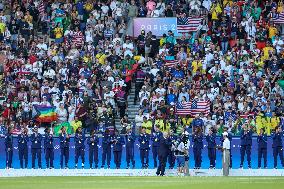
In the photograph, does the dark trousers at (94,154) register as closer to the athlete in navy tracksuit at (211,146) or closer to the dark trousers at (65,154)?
the dark trousers at (65,154)

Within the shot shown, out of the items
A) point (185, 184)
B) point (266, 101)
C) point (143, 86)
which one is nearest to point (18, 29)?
point (143, 86)

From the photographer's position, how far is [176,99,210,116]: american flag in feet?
161

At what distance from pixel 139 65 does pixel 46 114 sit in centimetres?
515

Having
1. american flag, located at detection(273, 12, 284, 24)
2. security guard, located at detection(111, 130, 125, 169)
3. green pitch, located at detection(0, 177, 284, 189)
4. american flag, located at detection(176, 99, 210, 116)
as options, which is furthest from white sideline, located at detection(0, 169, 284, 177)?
american flag, located at detection(273, 12, 284, 24)

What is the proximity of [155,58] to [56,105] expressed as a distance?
5.51 meters

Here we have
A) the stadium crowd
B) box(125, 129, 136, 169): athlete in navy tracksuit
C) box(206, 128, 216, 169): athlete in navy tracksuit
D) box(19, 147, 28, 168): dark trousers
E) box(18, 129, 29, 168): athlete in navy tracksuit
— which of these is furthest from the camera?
the stadium crowd

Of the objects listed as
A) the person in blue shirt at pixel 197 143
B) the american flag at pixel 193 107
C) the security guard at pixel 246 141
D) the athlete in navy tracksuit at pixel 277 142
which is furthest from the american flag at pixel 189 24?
the athlete in navy tracksuit at pixel 277 142

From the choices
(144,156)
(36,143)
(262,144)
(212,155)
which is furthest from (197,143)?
(36,143)

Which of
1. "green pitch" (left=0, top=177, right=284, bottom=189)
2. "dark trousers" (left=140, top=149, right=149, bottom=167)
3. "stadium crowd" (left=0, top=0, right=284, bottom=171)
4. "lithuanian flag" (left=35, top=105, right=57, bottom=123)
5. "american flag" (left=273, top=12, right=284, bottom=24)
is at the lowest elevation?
"dark trousers" (left=140, top=149, right=149, bottom=167)

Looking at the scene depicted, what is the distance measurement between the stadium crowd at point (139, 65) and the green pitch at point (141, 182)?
5994 mm

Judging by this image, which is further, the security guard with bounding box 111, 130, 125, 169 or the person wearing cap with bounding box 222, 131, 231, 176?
the security guard with bounding box 111, 130, 125, 169

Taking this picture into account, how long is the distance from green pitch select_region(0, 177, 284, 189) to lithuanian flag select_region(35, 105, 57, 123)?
7.51 meters

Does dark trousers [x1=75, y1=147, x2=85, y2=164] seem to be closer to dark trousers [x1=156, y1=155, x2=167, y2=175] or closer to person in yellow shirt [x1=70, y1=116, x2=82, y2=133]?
person in yellow shirt [x1=70, y1=116, x2=82, y2=133]

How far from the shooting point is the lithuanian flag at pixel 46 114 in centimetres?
4962
